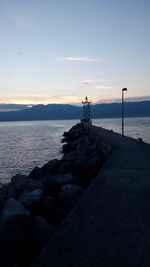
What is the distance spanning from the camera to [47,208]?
7582mm

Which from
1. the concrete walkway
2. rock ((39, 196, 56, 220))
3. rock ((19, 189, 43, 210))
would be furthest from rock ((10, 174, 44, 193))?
the concrete walkway

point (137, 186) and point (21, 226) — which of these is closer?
point (21, 226)

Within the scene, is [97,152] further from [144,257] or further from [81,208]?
[144,257]

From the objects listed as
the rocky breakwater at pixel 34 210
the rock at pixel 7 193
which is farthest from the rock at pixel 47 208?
the rock at pixel 7 193

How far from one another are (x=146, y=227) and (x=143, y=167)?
16.6 feet

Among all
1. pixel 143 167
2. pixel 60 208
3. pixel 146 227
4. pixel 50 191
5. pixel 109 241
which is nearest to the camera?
pixel 109 241

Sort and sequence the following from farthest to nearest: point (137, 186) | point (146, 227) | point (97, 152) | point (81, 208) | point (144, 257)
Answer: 1. point (97, 152)
2. point (137, 186)
3. point (81, 208)
4. point (146, 227)
5. point (144, 257)

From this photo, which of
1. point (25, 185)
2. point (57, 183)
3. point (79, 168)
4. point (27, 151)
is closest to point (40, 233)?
point (57, 183)

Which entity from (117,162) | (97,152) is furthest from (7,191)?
(97,152)

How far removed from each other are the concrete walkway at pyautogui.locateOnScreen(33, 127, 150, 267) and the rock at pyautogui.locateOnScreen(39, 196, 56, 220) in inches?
78.5

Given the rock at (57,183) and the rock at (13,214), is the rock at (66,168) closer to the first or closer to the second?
the rock at (57,183)

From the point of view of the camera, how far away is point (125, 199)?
5523 mm

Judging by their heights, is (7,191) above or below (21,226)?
below

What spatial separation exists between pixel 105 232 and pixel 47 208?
13.0 ft
